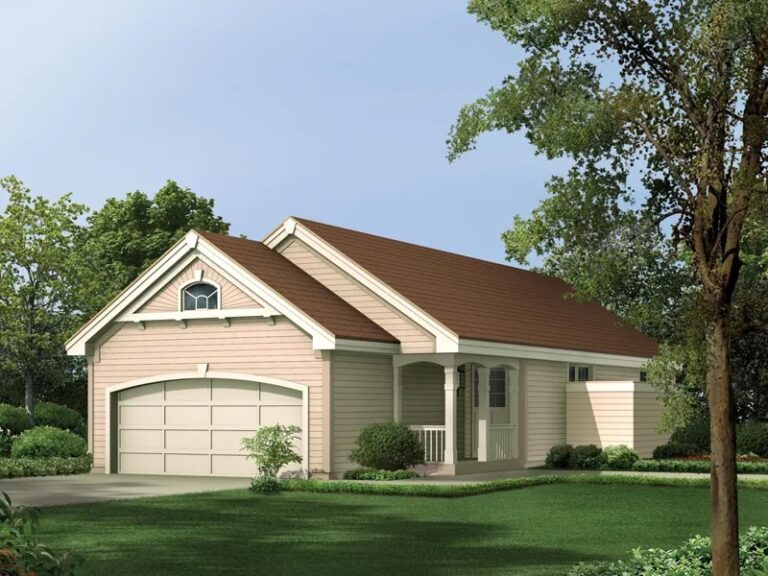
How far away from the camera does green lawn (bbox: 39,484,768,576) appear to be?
1527 cm

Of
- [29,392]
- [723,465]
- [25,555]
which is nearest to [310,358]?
[723,465]

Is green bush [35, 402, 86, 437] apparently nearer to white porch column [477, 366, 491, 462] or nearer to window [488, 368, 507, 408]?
window [488, 368, 507, 408]

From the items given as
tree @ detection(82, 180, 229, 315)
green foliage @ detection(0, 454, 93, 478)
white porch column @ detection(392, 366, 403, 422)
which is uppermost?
tree @ detection(82, 180, 229, 315)

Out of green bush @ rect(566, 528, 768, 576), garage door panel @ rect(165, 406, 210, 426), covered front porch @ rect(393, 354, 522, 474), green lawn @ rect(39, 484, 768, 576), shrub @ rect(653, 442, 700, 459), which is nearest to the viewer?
green bush @ rect(566, 528, 768, 576)

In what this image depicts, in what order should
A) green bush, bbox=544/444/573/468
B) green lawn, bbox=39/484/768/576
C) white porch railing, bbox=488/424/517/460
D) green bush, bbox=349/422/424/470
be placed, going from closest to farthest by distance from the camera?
1. green lawn, bbox=39/484/768/576
2. green bush, bbox=349/422/424/470
3. white porch railing, bbox=488/424/517/460
4. green bush, bbox=544/444/573/468

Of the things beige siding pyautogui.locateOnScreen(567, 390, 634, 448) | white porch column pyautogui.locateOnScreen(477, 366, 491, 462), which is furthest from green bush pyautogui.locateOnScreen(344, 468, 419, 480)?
beige siding pyautogui.locateOnScreen(567, 390, 634, 448)

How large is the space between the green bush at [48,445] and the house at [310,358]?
4.79 ft

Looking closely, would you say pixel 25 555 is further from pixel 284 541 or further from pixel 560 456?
pixel 560 456

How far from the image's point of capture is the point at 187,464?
101ft

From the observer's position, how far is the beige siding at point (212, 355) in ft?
93.9

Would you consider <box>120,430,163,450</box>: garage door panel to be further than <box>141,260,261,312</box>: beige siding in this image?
Yes

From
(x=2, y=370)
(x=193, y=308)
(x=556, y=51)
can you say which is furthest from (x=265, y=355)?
(x=2, y=370)

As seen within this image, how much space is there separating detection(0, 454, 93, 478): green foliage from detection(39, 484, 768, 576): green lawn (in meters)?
7.87

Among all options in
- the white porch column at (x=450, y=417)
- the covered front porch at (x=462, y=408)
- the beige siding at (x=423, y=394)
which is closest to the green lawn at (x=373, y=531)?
the white porch column at (x=450, y=417)
